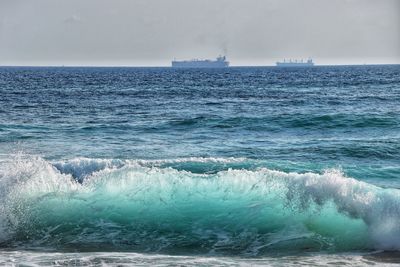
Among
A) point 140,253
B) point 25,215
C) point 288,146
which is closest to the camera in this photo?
point 140,253

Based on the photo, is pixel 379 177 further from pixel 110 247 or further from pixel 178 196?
pixel 110 247

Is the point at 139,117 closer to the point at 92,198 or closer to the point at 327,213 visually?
the point at 92,198

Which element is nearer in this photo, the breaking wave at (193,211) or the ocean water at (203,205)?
the ocean water at (203,205)

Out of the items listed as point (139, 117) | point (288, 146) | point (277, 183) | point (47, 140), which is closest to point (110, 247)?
point (277, 183)

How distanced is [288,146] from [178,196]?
9.39 meters

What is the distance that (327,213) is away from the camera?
47.0ft

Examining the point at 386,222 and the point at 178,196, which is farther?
the point at 178,196

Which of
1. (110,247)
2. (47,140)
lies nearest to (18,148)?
(47,140)

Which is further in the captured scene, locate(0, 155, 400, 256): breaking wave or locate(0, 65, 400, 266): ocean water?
locate(0, 155, 400, 256): breaking wave

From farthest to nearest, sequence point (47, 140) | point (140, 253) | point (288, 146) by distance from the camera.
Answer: point (47, 140)
point (288, 146)
point (140, 253)

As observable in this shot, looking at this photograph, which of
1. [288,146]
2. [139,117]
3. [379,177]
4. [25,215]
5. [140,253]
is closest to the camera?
[140,253]

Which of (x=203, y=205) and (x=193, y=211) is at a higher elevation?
(x=203, y=205)

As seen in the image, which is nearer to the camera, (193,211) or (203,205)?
(193,211)

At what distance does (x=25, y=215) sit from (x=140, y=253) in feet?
12.9
